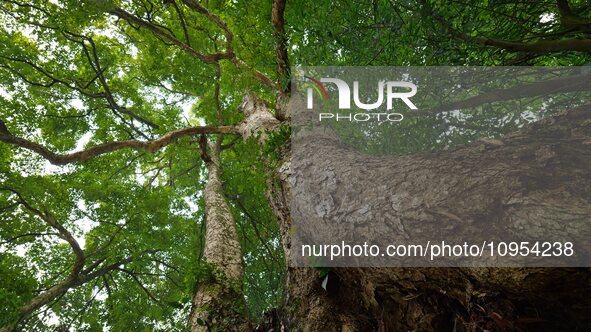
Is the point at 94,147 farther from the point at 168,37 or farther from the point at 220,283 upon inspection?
the point at 220,283

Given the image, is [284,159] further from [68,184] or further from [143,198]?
[68,184]

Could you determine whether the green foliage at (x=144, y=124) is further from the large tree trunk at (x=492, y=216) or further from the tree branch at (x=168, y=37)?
the large tree trunk at (x=492, y=216)

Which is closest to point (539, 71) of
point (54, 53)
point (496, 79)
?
point (496, 79)

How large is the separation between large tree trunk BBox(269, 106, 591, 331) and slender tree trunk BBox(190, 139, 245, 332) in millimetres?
1111

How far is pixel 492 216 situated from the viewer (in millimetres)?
1433

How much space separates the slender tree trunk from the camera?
294 cm

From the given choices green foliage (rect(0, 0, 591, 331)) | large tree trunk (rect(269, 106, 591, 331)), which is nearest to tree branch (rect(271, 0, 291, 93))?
green foliage (rect(0, 0, 591, 331))

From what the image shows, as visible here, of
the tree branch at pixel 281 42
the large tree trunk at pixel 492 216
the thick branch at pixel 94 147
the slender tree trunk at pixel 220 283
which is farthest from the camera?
the thick branch at pixel 94 147

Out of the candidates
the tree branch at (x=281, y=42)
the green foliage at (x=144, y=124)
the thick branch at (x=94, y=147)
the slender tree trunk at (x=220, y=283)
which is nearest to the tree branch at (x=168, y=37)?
the green foliage at (x=144, y=124)

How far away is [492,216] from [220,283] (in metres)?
2.85

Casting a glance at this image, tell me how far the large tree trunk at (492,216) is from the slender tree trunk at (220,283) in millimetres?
1111

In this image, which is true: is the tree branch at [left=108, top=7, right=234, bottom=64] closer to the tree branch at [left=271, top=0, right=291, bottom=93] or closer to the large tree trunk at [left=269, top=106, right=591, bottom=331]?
the tree branch at [left=271, top=0, right=291, bottom=93]

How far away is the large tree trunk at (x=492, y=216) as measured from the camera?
4.36 ft

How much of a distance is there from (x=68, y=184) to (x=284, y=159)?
6.29 metres
